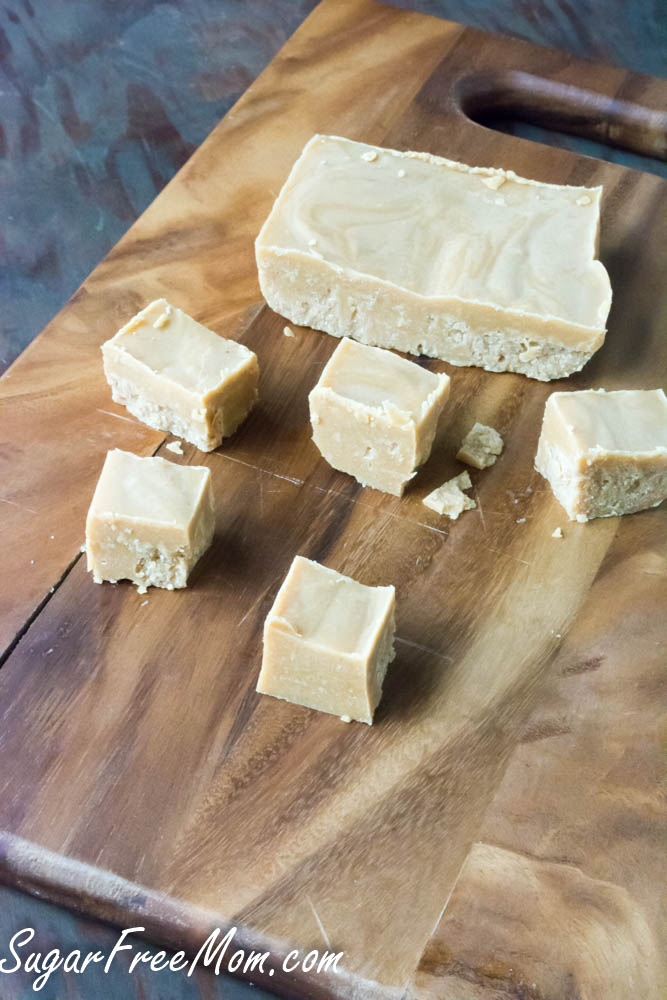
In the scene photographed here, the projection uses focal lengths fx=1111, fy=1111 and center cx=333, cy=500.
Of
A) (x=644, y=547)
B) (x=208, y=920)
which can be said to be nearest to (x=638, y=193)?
(x=644, y=547)

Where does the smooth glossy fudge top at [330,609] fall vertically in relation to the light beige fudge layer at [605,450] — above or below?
below

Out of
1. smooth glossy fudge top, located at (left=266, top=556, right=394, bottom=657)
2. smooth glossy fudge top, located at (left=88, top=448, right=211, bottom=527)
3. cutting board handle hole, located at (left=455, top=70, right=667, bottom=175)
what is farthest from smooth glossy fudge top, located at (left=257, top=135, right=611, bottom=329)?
smooth glossy fudge top, located at (left=266, top=556, right=394, bottom=657)

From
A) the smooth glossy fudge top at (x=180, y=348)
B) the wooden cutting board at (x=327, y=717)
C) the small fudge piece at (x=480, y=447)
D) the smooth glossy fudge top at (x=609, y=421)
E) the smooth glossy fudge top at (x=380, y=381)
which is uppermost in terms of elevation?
the smooth glossy fudge top at (x=609, y=421)

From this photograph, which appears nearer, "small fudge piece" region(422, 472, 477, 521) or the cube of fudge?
the cube of fudge

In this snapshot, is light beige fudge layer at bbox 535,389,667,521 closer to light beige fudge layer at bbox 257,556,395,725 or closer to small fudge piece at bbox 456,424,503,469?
small fudge piece at bbox 456,424,503,469

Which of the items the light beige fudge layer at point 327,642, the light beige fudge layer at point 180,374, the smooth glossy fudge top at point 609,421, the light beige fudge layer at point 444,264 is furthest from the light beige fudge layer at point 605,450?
the light beige fudge layer at point 180,374

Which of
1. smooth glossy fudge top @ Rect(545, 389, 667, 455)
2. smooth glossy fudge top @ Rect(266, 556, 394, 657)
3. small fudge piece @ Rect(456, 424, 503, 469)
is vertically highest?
smooth glossy fudge top @ Rect(545, 389, 667, 455)

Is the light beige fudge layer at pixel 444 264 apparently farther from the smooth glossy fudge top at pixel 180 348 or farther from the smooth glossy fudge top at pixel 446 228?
the smooth glossy fudge top at pixel 180 348
